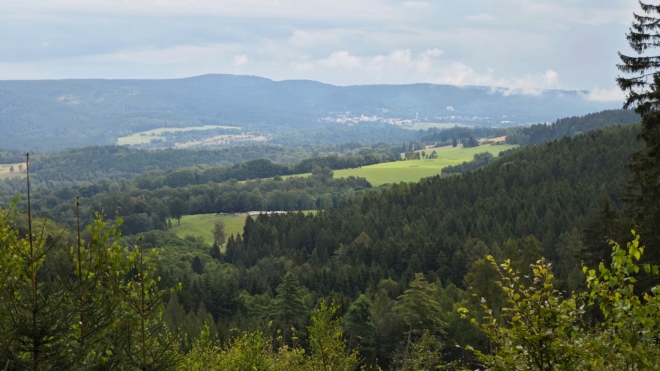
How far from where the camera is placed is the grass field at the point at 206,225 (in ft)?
421

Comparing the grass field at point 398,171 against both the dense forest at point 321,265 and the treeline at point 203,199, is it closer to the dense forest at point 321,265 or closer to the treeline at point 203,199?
the treeline at point 203,199

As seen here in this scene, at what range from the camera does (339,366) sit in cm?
1859

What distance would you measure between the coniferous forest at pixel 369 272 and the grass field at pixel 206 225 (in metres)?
2.38

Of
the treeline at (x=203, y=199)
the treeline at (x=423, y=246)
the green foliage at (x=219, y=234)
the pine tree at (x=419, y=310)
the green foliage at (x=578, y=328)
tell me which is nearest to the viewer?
the green foliage at (x=578, y=328)

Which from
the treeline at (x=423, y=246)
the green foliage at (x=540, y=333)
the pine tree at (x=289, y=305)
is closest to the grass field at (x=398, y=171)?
the treeline at (x=423, y=246)

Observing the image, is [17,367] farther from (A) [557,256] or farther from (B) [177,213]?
(B) [177,213]

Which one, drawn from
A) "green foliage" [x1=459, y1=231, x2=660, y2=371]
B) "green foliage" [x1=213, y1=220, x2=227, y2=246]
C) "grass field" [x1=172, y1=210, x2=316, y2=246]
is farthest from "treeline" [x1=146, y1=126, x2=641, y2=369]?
"green foliage" [x1=459, y1=231, x2=660, y2=371]

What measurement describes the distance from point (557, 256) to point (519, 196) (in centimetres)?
2968

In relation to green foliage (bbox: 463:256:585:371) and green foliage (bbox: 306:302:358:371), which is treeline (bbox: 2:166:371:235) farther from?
green foliage (bbox: 463:256:585:371)

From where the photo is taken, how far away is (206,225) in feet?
447

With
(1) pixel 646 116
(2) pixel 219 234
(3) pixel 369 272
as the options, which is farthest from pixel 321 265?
(1) pixel 646 116

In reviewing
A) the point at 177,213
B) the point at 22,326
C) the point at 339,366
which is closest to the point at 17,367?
the point at 22,326

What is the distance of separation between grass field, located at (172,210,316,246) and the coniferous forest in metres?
2.38

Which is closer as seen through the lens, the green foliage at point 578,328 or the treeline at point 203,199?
the green foliage at point 578,328
